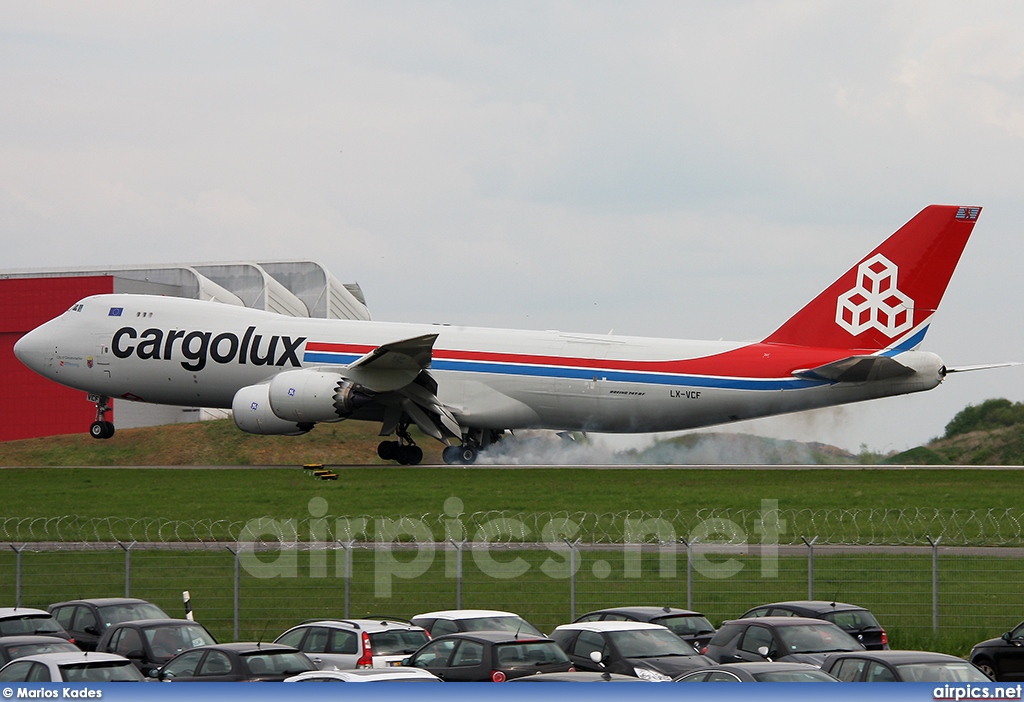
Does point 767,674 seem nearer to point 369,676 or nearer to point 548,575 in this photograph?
point 369,676

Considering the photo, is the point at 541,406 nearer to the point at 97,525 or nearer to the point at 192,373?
the point at 192,373

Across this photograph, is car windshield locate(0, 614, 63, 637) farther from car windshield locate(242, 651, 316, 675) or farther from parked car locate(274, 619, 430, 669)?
car windshield locate(242, 651, 316, 675)

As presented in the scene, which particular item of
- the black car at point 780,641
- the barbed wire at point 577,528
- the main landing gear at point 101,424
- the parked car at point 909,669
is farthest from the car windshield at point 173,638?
the main landing gear at point 101,424

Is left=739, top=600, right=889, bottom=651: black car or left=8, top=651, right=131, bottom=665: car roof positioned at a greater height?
left=8, top=651, right=131, bottom=665: car roof

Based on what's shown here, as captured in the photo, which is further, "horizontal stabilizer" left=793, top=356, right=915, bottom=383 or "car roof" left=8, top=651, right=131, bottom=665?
"horizontal stabilizer" left=793, top=356, right=915, bottom=383

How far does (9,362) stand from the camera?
79.2 metres

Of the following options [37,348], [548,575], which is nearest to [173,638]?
[548,575]

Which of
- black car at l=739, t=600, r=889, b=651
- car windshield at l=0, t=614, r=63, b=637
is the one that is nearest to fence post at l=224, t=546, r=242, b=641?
car windshield at l=0, t=614, r=63, b=637

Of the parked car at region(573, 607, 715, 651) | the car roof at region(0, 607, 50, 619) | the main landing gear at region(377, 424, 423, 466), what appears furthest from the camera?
the main landing gear at region(377, 424, 423, 466)

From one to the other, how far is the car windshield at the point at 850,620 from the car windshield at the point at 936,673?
544cm

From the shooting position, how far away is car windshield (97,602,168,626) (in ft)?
70.5

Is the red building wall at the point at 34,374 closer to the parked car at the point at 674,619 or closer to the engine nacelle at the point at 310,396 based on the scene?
the engine nacelle at the point at 310,396

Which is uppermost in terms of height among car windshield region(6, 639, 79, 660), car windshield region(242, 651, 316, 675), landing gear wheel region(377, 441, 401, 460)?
landing gear wheel region(377, 441, 401, 460)

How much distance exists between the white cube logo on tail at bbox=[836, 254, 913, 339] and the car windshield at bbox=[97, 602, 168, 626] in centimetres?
3092
